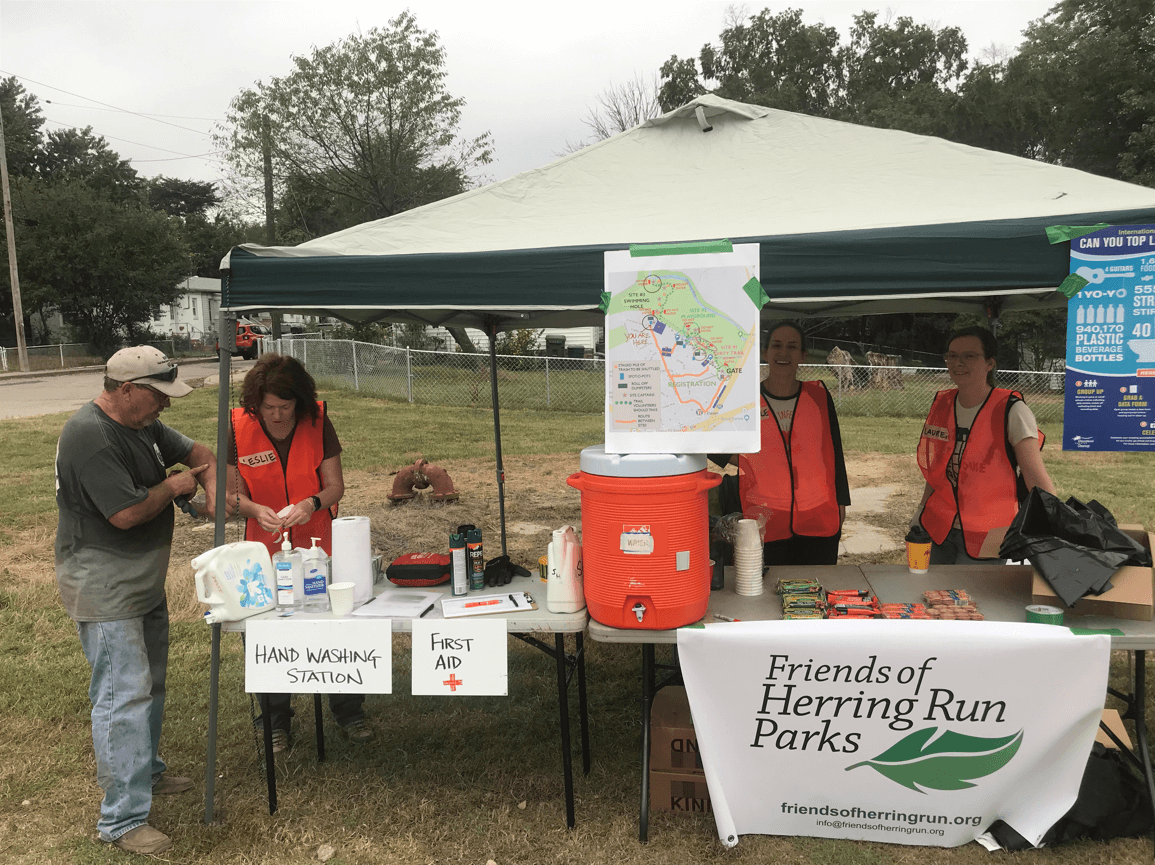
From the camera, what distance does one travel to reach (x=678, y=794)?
120 inches

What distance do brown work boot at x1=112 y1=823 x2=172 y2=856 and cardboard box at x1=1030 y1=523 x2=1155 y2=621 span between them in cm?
321

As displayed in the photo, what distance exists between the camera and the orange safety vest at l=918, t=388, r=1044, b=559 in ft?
11.1

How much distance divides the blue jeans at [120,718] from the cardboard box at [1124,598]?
316cm

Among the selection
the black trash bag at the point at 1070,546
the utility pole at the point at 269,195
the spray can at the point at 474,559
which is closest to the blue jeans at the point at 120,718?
the spray can at the point at 474,559

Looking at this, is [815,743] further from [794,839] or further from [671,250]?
[671,250]

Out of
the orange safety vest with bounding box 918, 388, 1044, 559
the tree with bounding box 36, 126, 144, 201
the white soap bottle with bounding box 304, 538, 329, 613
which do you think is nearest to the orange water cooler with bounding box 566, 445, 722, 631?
the white soap bottle with bounding box 304, 538, 329, 613

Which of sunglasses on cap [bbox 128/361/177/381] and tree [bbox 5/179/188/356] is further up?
tree [bbox 5/179/188/356]

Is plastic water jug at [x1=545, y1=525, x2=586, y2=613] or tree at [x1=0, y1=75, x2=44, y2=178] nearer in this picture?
plastic water jug at [x1=545, y1=525, x2=586, y2=613]

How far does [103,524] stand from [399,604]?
3.48 ft

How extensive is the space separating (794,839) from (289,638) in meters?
1.94

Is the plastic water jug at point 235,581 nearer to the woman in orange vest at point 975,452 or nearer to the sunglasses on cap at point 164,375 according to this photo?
the sunglasses on cap at point 164,375

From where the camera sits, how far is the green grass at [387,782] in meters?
2.86

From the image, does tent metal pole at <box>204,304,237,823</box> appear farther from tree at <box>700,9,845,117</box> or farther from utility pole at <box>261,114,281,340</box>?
tree at <box>700,9,845,117</box>

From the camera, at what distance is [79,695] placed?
424 centimetres
